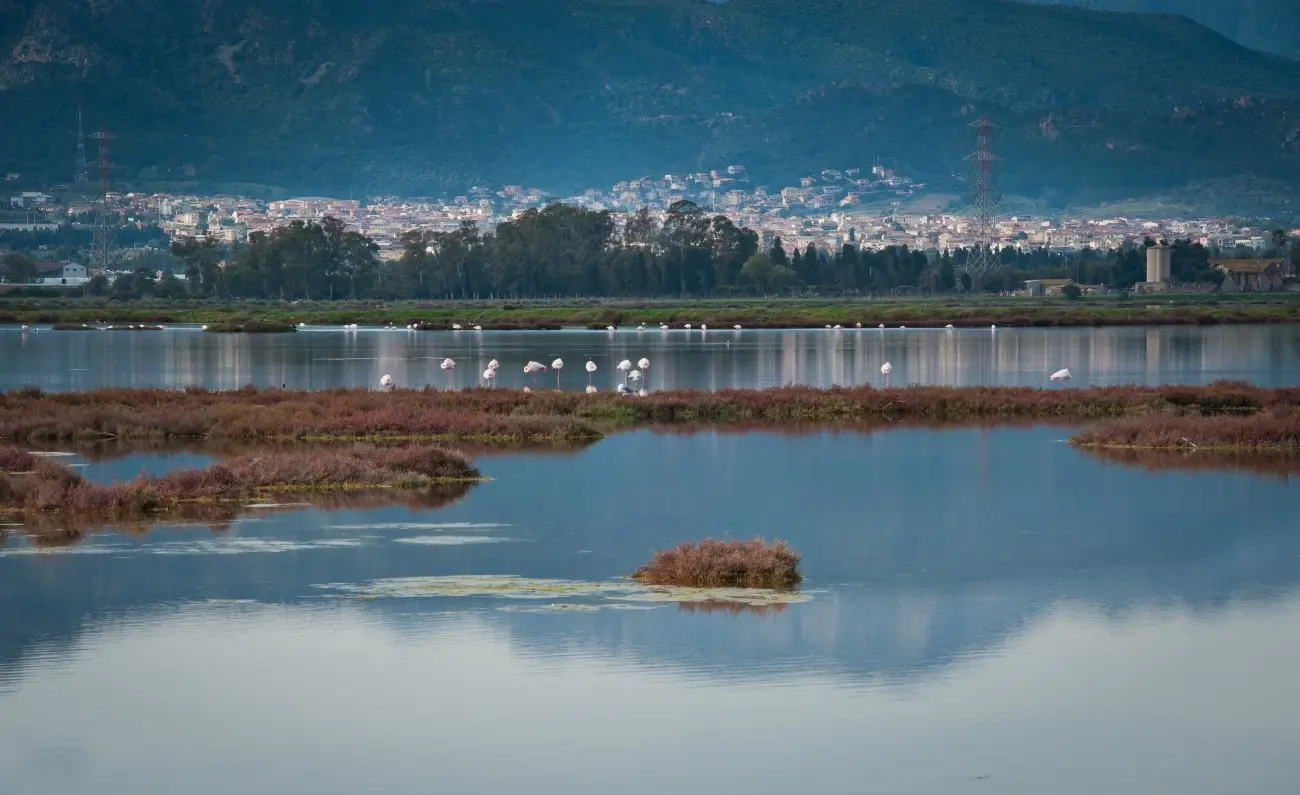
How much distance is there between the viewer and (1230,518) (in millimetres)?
32469

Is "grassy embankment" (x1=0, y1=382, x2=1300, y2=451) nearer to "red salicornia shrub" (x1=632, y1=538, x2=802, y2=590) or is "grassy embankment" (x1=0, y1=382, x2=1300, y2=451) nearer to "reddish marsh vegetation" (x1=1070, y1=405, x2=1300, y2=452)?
"reddish marsh vegetation" (x1=1070, y1=405, x2=1300, y2=452)

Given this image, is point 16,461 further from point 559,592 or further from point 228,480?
point 559,592

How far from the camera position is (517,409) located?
4856 cm

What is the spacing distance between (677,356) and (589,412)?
1737 inches

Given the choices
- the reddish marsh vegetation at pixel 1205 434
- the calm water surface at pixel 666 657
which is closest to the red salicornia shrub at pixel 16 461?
the calm water surface at pixel 666 657

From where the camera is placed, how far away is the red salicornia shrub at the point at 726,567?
2464 centimetres

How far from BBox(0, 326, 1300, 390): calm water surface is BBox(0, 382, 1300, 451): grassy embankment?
1335cm


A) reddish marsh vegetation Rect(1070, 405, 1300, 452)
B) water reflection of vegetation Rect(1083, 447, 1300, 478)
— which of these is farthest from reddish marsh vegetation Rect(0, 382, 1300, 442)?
water reflection of vegetation Rect(1083, 447, 1300, 478)

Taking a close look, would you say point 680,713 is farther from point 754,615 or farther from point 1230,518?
point 1230,518

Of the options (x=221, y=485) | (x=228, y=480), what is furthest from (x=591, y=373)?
(x=221, y=485)

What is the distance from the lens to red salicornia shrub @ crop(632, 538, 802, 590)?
2464 centimetres

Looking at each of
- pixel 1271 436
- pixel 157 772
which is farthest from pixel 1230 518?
pixel 157 772

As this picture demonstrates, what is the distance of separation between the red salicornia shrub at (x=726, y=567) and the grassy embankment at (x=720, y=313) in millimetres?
121936

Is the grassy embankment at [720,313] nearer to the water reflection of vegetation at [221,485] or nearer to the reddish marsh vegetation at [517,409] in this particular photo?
the reddish marsh vegetation at [517,409]
